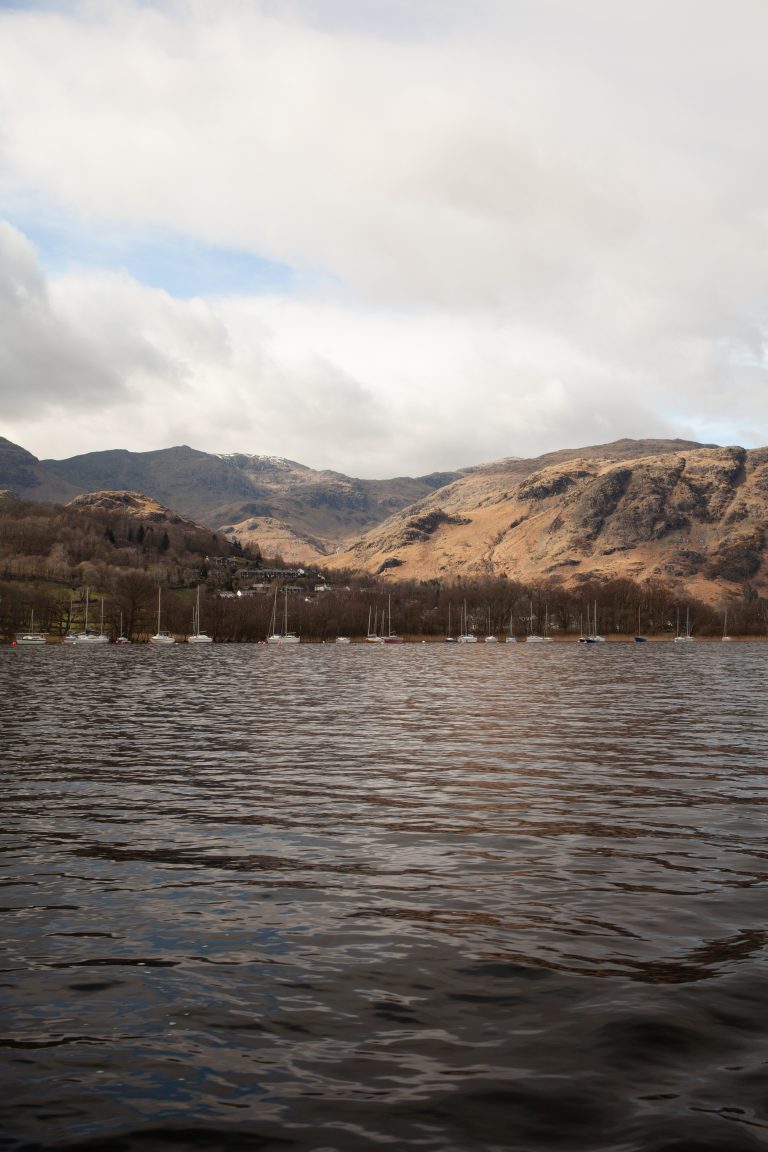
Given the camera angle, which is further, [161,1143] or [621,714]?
[621,714]

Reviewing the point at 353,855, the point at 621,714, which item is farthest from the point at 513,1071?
the point at 621,714

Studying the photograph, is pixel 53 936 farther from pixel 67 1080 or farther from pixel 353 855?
pixel 353 855

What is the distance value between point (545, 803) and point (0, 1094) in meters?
22.9

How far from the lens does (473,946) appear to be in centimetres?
1708

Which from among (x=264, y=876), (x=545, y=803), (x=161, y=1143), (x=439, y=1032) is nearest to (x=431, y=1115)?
(x=439, y=1032)

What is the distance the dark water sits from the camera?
439 inches

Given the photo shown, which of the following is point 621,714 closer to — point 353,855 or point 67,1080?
point 353,855

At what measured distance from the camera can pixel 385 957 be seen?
16.5 meters

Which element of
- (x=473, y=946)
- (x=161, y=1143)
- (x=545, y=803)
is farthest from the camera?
(x=545, y=803)

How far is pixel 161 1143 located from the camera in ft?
34.2

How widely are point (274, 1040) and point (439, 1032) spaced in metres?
2.45

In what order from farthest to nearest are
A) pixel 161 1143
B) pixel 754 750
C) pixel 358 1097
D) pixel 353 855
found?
pixel 754 750, pixel 353 855, pixel 358 1097, pixel 161 1143

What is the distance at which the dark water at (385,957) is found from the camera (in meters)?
11.1

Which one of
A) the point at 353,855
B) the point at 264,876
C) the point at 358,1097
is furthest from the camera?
the point at 353,855
